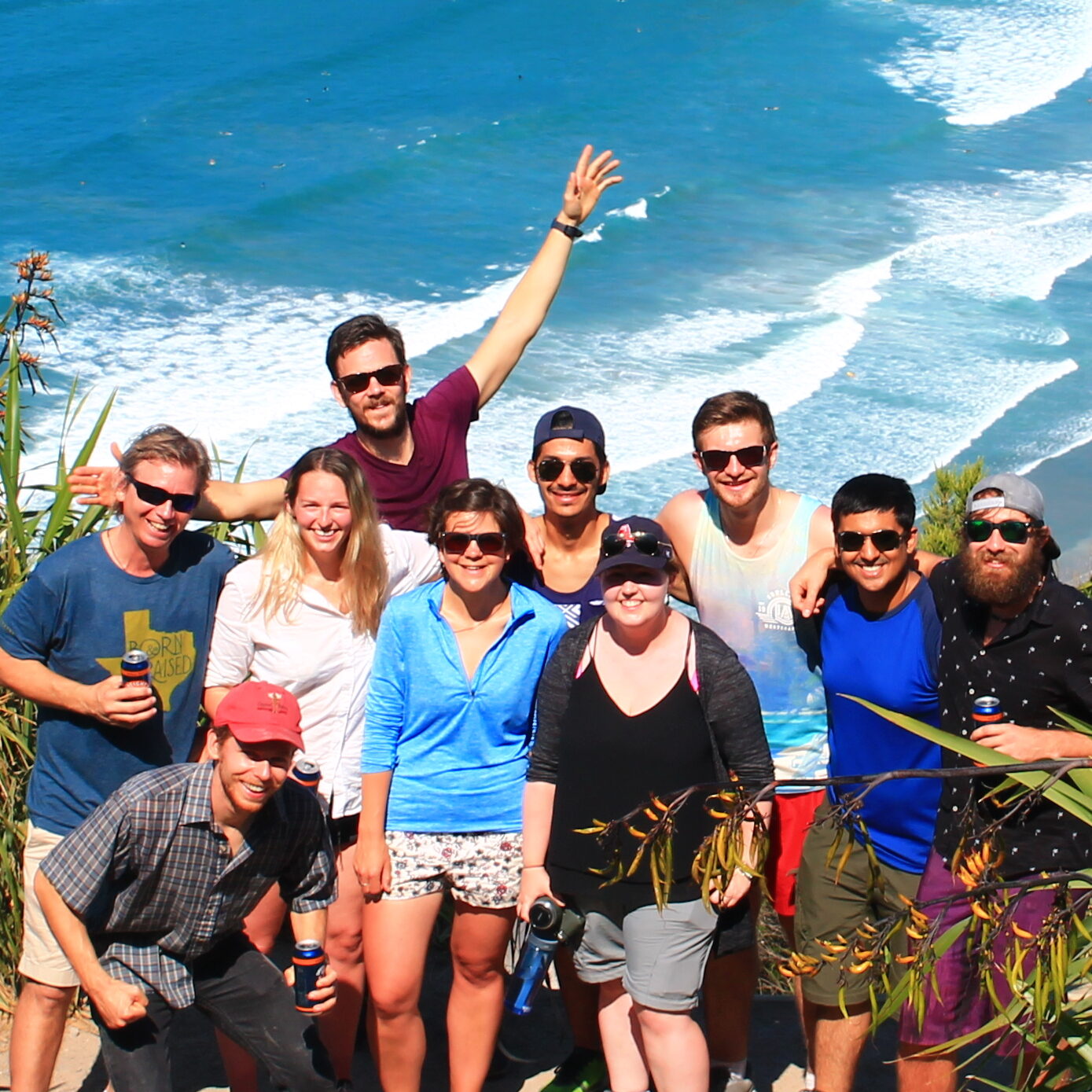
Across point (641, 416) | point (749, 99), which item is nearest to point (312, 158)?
point (749, 99)

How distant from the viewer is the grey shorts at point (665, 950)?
13.6 feet

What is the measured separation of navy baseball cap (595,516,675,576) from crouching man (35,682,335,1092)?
3.22ft

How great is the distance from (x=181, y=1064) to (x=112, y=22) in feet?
120

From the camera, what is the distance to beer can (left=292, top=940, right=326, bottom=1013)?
4.07m

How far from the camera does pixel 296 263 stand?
23.6 m

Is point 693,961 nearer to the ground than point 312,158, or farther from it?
nearer to the ground

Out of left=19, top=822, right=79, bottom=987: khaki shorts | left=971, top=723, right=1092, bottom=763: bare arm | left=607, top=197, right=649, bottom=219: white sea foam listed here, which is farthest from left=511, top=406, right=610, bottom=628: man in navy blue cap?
left=607, top=197, right=649, bottom=219: white sea foam

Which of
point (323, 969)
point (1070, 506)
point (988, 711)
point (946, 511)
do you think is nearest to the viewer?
point (988, 711)

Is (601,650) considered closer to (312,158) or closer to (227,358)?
(227,358)

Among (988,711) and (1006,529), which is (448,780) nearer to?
(988,711)

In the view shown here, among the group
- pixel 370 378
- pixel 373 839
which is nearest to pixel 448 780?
pixel 373 839

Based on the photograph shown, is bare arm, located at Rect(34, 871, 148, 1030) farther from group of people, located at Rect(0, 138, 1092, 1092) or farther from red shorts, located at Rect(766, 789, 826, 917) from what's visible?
red shorts, located at Rect(766, 789, 826, 917)

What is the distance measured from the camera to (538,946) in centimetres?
424

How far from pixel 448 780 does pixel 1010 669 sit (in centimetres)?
167
